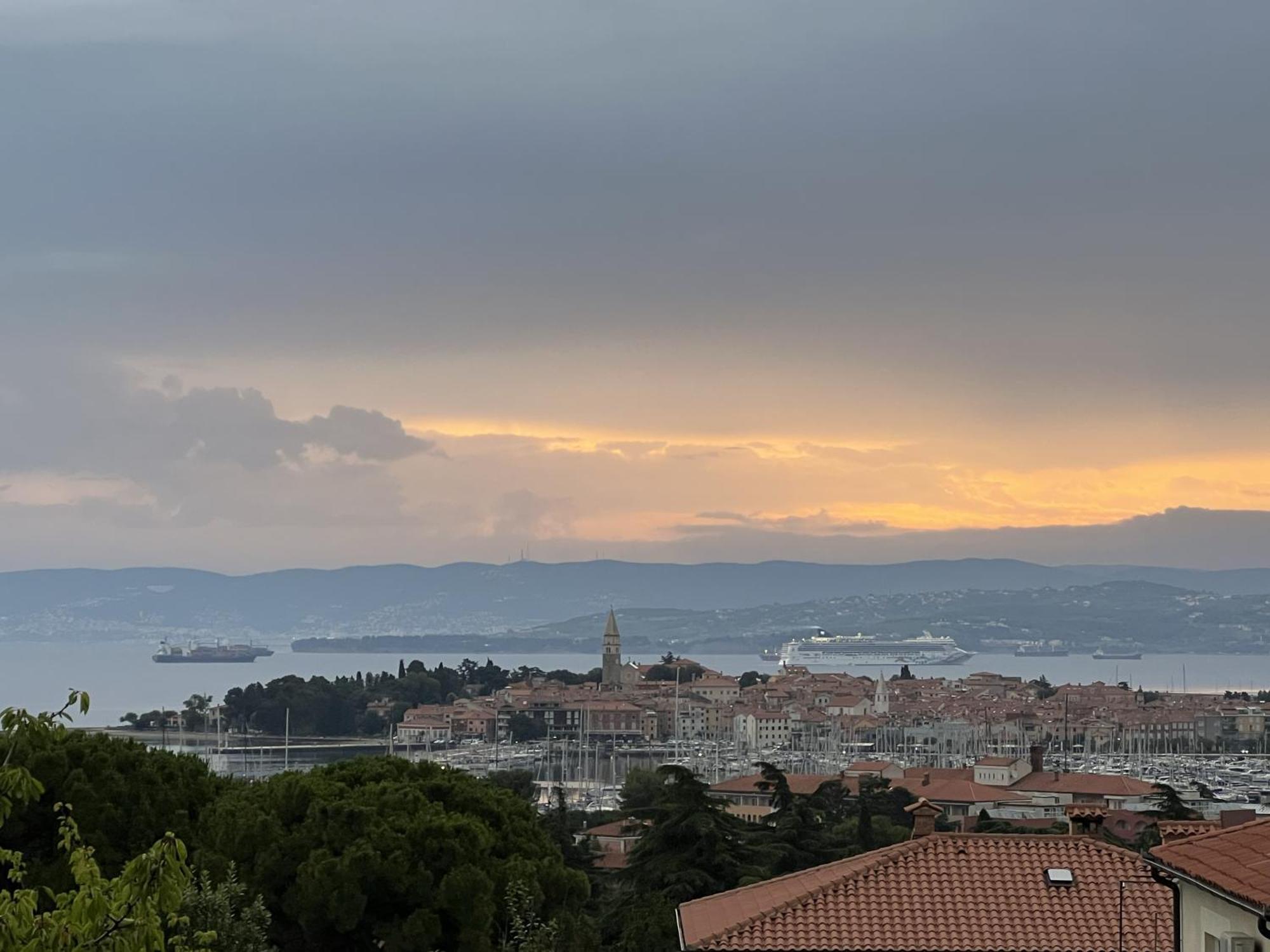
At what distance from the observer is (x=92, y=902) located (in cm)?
462

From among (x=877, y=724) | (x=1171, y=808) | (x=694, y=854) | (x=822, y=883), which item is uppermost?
(x=822, y=883)

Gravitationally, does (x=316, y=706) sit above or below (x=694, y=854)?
below

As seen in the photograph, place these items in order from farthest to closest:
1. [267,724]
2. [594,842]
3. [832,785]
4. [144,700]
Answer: [144,700] → [267,724] → [832,785] → [594,842]

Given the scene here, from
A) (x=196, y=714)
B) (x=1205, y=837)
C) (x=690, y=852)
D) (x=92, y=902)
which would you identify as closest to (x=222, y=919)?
(x=92, y=902)

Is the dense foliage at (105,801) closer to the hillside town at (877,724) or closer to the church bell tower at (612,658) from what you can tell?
the hillside town at (877,724)

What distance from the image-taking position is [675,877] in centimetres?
2044

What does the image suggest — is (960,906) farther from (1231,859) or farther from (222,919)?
(222,919)

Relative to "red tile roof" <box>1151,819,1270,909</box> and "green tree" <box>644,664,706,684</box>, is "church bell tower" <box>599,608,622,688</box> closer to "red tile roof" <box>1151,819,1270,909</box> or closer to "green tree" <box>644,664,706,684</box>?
"green tree" <box>644,664,706,684</box>

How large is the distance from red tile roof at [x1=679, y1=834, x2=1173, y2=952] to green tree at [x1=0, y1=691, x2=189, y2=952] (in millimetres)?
6291

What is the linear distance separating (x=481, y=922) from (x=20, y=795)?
936 cm

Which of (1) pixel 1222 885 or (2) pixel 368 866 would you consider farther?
(2) pixel 368 866

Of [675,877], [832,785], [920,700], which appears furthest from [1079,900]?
[920,700]

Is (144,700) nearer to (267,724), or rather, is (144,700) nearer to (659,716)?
(267,724)

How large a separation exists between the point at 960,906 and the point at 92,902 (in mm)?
7772
